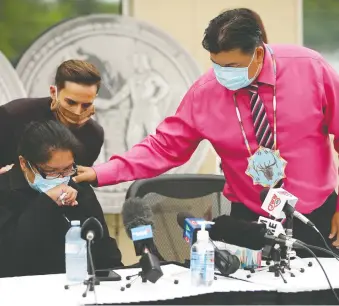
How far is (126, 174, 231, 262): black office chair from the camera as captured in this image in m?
2.55

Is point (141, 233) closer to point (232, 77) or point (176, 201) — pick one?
point (232, 77)

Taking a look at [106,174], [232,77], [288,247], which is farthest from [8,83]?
[288,247]

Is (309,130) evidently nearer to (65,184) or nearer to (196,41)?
(65,184)

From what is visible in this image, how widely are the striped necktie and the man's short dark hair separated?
585 millimetres

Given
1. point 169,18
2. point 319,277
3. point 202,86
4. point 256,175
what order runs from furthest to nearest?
point 169,18
point 202,86
point 256,175
point 319,277

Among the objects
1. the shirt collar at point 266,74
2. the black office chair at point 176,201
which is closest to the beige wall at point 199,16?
the black office chair at point 176,201

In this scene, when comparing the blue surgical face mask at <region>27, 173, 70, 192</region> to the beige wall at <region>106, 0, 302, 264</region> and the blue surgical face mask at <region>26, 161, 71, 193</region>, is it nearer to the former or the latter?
the blue surgical face mask at <region>26, 161, 71, 193</region>

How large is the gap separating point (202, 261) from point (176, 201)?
81cm

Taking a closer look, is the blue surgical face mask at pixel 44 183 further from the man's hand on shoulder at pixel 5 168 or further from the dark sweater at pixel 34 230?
the man's hand on shoulder at pixel 5 168

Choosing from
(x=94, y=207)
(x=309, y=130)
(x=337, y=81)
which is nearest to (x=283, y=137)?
(x=309, y=130)

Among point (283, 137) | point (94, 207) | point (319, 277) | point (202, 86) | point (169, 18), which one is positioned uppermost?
point (169, 18)

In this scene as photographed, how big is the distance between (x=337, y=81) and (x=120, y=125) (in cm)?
154

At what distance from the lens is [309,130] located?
2135 millimetres

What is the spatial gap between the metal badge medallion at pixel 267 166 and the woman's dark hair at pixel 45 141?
2.00ft
